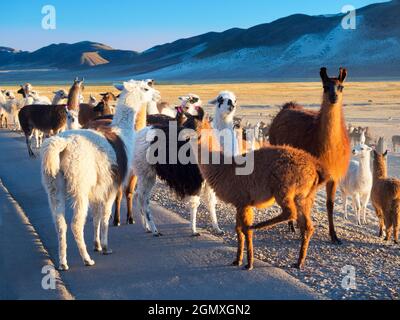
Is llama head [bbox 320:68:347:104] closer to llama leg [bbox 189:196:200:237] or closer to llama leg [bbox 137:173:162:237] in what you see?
llama leg [bbox 189:196:200:237]

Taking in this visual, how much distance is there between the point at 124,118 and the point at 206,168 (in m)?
1.73

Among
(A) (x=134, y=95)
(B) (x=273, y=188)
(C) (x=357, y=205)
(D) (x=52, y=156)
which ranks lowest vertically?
(C) (x=357, y=205)

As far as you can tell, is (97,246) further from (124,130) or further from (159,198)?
(159,198)

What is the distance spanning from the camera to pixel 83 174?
19.6 ft

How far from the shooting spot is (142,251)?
6.71 metres

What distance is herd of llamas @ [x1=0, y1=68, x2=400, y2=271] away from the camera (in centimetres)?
589

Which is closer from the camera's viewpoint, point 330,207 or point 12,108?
point 330,207

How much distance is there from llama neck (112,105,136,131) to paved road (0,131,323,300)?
1501mm

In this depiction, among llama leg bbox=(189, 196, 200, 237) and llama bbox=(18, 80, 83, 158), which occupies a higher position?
llama bbox=(18, 80, 83, 158)

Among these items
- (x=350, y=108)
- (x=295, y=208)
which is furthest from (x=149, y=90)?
(x=350, y=108)

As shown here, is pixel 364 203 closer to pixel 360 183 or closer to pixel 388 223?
pixel 360 183

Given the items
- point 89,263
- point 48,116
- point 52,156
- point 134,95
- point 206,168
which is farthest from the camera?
point 48,116

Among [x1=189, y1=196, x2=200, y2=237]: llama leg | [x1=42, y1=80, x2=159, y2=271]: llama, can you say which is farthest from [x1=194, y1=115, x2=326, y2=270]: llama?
[x1=42, y1=80, x2=159, y2=271]: llama

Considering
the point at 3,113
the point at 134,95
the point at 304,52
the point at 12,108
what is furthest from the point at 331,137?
the point at 304,52
